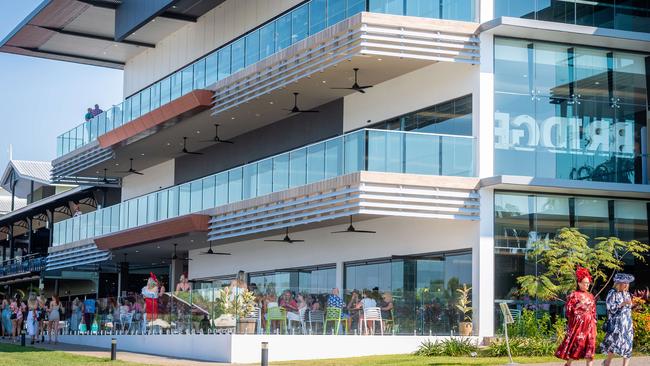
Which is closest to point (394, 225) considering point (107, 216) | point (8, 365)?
point (8, 365)

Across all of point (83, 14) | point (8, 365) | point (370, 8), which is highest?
point (83, 14)

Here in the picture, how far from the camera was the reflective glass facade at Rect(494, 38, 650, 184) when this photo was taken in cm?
3094

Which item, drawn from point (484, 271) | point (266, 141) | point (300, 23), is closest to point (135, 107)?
point (266, 141)

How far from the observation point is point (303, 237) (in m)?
39.0

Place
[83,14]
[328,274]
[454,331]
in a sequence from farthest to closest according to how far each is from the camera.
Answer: [83,14] < [328,274] < [454,331]

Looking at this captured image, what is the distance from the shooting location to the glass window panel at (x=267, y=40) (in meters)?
37.2

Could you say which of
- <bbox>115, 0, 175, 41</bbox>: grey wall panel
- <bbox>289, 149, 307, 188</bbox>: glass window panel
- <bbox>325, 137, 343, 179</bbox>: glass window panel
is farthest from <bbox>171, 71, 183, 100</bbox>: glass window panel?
<bbox>325, 137, 343, 179</bbox>: glass window panel

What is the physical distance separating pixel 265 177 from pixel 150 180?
1752 cm

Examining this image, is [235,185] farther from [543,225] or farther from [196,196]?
[543,225]

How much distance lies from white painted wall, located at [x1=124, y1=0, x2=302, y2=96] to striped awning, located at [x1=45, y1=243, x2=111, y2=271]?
313 inches

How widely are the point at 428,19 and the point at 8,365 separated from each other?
14112 millimetres

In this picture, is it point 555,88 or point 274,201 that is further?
point 274,201

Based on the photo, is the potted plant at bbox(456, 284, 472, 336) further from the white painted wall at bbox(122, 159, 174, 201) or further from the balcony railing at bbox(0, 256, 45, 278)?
the balcony railing at bbox(0, 256, 45, 278)

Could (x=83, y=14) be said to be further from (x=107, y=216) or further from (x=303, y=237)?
(x=303, y=237)
